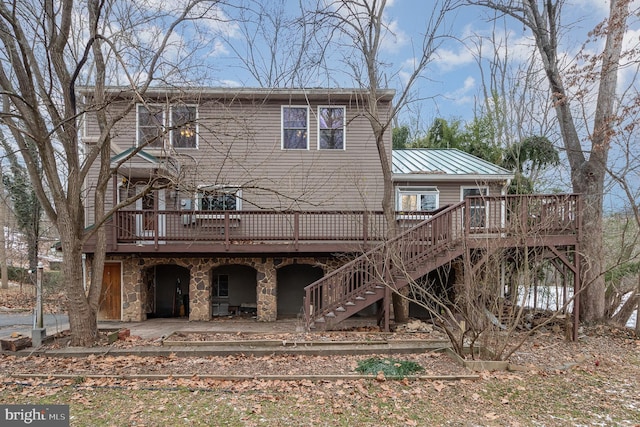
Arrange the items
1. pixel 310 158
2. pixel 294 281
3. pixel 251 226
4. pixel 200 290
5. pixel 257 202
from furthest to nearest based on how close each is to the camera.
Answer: pixel 294 281 → pixel 310 158 → pixel 257 202 → pixel 251 226 → pixel 200 290

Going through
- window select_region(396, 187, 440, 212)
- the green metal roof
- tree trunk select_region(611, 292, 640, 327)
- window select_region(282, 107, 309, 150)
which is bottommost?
tree trunk select_region(611, 292, 640, 327)

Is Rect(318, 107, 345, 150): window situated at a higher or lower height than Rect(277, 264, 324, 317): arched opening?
higher

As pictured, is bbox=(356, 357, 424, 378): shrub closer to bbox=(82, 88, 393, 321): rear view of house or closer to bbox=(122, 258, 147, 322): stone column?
bbox=(82, 88, 393, 321): rear view of house

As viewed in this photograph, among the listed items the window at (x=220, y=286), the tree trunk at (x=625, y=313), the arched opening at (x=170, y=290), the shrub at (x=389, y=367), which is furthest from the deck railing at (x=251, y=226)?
the tree trunk at (x=625, y=313)

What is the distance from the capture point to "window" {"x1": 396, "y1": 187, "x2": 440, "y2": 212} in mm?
12602

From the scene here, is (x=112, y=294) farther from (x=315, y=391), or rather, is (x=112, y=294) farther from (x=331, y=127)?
(x=331, y=127)

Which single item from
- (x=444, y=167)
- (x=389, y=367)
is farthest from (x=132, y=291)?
(x=444, y=167)

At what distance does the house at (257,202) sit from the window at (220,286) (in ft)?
0.12

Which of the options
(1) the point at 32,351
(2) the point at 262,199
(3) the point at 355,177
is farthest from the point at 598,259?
(1) the point at 32,351

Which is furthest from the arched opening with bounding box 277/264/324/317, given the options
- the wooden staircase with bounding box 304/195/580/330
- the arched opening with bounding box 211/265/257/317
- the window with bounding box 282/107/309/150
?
the window with bounding box 282/107/309/150

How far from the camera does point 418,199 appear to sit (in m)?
12.7

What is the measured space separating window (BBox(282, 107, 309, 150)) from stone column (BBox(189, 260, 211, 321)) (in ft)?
16.3

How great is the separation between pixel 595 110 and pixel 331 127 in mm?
8171

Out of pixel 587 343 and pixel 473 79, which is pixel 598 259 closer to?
pixel 587 343
